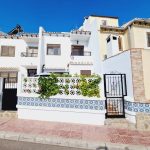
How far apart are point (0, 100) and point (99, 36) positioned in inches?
502

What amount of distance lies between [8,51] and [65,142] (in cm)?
1757

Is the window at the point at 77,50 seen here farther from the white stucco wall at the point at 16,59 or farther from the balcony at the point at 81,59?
the white stucco wall at the point at 16,59

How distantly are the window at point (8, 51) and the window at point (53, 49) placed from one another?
4.66 meters

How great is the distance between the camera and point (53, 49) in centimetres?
2105

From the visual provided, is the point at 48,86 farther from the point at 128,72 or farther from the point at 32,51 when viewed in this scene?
the point at 32,51

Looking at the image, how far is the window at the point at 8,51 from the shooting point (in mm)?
20328

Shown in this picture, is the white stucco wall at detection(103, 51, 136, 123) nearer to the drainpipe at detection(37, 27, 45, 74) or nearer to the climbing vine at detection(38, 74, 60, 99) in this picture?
the climbing vine at detection(38, 74, 60, 99)

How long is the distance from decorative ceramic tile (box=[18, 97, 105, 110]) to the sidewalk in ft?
3.12

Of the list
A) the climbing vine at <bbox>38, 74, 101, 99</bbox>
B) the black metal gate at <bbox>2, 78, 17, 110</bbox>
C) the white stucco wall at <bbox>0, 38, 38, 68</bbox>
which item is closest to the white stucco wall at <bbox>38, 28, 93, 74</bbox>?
the white stucco wall at <bbox>0, 38, 38, 68</bbox>

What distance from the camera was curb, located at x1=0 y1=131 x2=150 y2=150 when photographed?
5715mm

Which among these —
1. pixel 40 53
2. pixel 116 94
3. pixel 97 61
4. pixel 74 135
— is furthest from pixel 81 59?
pixel 74 135

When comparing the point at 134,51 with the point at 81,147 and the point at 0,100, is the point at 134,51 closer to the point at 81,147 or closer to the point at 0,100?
the point at 81,147

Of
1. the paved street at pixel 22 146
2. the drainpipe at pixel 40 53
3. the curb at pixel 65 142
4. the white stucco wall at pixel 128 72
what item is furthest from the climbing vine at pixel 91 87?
the drainpipe at pixel 40 53

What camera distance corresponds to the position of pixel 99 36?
59.2 ft
